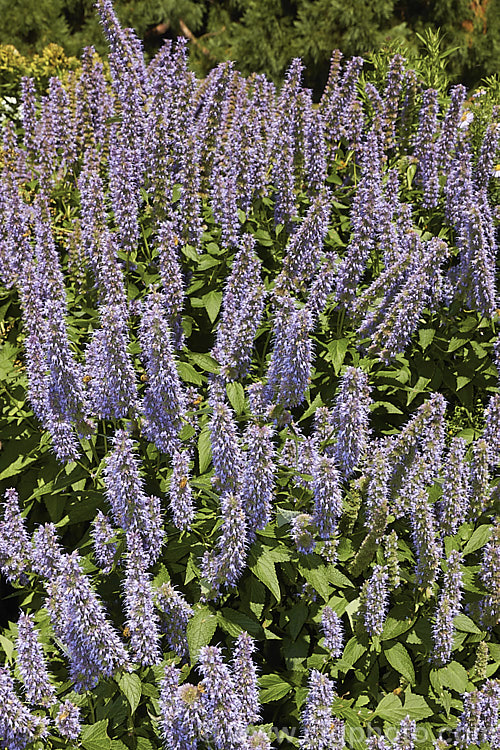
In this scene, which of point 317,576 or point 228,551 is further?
point 317,576

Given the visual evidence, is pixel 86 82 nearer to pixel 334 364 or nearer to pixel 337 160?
pixel 337 160

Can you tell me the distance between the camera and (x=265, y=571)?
3715mm

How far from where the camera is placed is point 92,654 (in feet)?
11.2

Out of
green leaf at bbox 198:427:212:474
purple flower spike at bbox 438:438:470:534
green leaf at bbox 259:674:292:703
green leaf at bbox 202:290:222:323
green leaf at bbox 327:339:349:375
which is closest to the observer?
green leaf at bbox 259:674:292:703

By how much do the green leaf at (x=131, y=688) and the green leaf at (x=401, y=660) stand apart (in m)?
1.23

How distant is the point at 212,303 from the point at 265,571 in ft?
5.25

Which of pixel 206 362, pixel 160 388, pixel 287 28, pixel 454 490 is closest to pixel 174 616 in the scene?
pixel 160 388

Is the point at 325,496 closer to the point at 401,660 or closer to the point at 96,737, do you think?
the point at 401,660

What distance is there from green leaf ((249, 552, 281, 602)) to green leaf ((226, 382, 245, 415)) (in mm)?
752

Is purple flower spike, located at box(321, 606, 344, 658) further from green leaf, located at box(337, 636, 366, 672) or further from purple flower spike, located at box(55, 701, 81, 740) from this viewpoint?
purple flower spike, located at box(55, 701, 81, 740)

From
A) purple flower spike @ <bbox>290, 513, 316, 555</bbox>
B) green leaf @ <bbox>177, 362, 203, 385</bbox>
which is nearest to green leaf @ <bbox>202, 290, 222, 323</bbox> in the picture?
green leaf @ <bbox>177, 362, 203, 385</bbox>

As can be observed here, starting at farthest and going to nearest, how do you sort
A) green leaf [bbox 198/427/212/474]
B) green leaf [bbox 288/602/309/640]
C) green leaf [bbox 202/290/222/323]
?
1. green leaf [bbox 202/290/222/323]
2. green leaf [bbox 198/427/212/474]
3. green leaf [bbox 288/602/309/640]

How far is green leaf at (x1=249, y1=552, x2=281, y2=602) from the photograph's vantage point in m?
3.63

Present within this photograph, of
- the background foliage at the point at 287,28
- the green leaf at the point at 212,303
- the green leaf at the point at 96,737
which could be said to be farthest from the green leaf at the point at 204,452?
the background foliage at the point at 287,28
